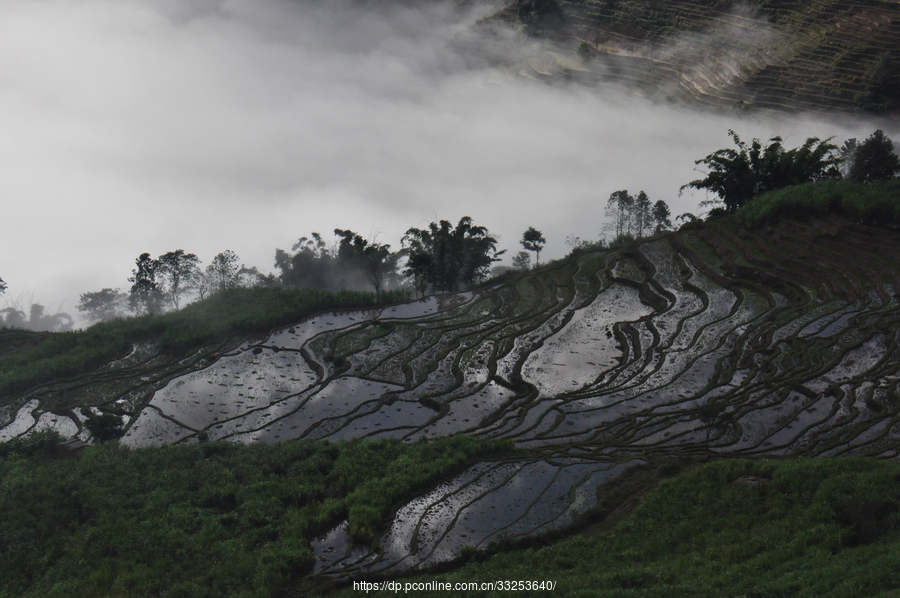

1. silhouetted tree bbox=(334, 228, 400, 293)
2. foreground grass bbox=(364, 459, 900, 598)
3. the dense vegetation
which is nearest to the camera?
foreground grass bbox=(364, 459, 900, 598)

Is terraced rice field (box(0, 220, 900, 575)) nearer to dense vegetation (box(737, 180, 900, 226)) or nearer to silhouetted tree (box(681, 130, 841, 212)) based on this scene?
dense vegetation (box(737, 180, 900, 226))

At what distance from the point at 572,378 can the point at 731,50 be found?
4365 cm

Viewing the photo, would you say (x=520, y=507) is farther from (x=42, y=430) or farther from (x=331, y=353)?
(x=42, y=430)

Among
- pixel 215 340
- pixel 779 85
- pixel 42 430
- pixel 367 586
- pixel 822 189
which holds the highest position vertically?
pixel 779 85

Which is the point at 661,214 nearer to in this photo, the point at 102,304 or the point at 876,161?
the point at 876,161

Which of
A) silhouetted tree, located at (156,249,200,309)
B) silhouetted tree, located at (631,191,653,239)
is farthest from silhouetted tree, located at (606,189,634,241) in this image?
silhouetted tree, located at (156,249,200,309)

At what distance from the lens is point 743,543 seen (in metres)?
9.73

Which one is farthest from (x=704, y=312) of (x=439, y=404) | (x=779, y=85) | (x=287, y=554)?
(x=779, y=85)

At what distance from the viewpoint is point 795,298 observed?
2133cm

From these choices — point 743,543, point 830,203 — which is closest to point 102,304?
point 830,203

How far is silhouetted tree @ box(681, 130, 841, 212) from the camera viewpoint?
29.0 metres

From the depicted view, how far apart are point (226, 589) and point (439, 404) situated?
304 inches

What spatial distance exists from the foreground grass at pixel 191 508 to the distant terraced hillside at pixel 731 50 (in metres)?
42.7

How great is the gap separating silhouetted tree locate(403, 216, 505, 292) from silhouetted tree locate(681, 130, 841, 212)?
33.3 ft
